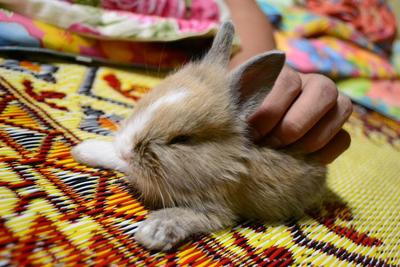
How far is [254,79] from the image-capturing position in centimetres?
80

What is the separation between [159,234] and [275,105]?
39cm

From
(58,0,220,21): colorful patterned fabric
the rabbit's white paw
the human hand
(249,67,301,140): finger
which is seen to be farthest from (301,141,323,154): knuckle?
(58,0,220,21): colorful patterned fabric

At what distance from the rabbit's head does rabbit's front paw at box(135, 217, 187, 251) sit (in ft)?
0.27

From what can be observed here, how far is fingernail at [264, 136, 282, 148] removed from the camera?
0.83m

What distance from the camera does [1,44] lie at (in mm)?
1197

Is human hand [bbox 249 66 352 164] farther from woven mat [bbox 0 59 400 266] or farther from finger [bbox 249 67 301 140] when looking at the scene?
woven mat [bbox 0 59 400 266]

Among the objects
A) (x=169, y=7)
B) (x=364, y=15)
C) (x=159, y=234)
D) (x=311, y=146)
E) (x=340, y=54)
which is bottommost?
(x=159, y=234)

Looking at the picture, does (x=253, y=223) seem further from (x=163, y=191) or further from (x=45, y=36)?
(x=45, y=36)

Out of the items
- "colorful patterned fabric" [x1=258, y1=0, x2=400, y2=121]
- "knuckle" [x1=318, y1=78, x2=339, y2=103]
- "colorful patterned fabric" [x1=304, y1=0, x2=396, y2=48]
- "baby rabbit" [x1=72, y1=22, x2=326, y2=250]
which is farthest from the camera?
"colorful patterned fabric" [x1=304, y1=0, x2=396, y2=48]

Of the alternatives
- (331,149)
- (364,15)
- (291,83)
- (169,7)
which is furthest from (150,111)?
(364,15)

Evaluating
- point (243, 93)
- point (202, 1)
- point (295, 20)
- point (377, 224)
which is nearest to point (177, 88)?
point (243, 93)

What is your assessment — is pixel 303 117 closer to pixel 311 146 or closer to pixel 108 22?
pixel 311 146

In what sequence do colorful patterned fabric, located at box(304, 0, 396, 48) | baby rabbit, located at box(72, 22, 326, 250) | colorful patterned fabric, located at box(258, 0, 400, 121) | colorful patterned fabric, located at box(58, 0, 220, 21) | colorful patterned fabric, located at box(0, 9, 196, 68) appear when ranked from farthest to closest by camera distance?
colorful patterned fabric, located at box(304, 0, 396, 48), colorful patterned fabric, located at box(258, 0, 400, 121), colorful patterned fabric, located at box(58, 0, 220, 21), colorful patterned fabric, located at box(0, 9, 196, 68), baby rabbit, located at box(72, 22, 326, 250)

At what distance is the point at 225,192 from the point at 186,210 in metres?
0.09
